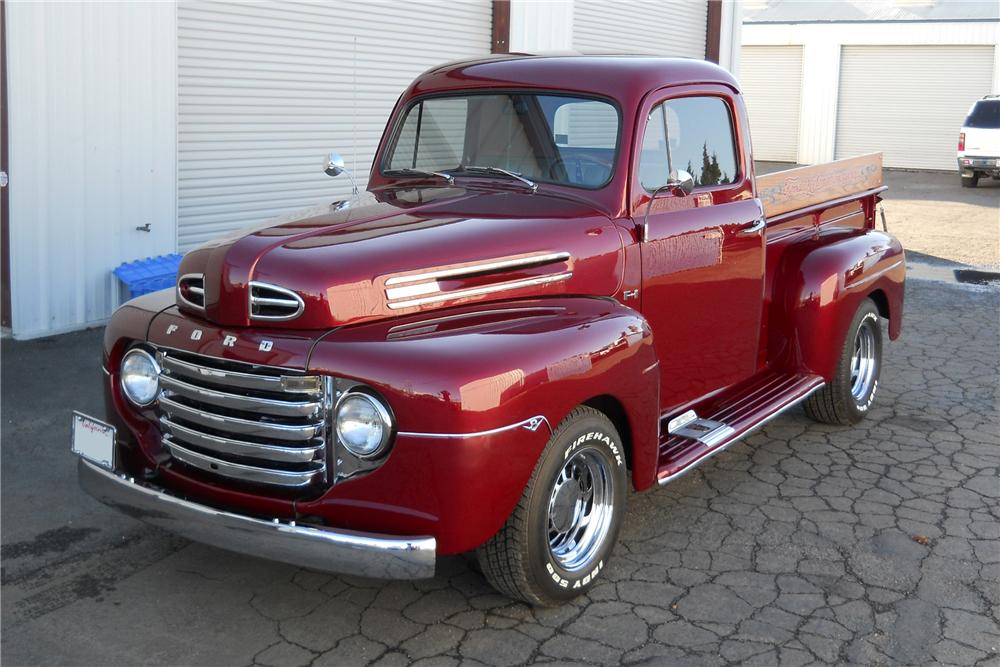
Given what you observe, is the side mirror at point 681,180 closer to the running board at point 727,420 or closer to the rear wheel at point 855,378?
the running board at point 727,420

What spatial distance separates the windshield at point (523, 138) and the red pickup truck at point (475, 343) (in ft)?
0.04

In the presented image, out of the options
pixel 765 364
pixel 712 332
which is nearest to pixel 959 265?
pixel 765 364

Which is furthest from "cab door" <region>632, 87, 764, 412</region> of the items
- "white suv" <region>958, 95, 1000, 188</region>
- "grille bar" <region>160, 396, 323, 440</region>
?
"white suv" <region>958, 95, 1000, 188</region>

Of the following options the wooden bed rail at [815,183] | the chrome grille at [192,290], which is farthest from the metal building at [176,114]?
the chrome grille at [192,290]

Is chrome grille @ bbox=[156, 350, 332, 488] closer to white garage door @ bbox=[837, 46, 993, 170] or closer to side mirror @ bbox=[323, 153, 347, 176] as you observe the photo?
side mirror @ bbox=[323, 153, 347, 176]

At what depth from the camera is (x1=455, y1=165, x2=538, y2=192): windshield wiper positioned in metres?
4.59

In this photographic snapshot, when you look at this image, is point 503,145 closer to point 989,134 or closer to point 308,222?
point 308,222

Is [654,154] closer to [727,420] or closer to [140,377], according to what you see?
[727,420]

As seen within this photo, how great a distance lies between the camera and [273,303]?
3602 millimetres

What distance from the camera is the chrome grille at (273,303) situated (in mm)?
3566

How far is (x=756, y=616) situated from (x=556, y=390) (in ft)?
3.70

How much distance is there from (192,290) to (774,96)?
26.3 meters

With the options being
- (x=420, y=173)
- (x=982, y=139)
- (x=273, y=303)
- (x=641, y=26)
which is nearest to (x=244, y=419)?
(x=273, y=303)

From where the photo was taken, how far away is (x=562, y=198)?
4.51m
